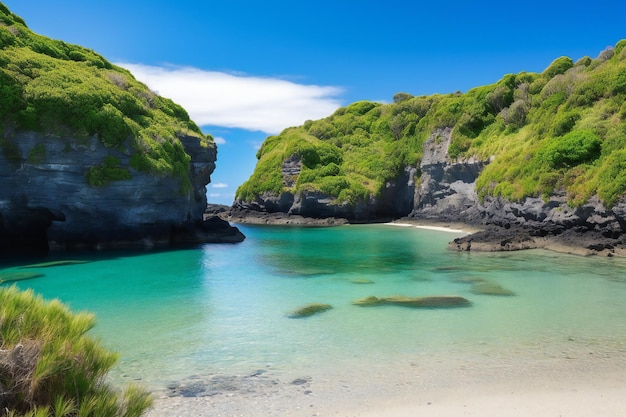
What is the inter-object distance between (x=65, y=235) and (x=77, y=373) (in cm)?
2989

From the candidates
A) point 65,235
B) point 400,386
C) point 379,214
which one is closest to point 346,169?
point 379,214

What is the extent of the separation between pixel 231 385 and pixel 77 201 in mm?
25109

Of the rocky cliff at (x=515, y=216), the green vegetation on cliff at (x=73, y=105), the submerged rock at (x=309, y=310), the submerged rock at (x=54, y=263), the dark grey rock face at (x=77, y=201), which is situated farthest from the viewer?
the rocky cliff at (x=515, y=216)

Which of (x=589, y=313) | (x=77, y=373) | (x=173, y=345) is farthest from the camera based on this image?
(x=589, y=313)

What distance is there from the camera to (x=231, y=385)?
8.76 m

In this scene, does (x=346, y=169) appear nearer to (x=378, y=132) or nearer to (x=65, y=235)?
(x=378, y=132)

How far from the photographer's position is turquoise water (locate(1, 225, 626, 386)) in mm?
10500

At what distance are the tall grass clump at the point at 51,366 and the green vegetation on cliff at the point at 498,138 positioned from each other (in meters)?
30.8

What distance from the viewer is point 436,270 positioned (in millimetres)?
23250

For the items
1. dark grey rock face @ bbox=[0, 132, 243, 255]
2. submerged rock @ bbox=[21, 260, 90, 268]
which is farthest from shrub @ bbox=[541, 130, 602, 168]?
submerged rock @ bbox=[21, 260, 90, 268]

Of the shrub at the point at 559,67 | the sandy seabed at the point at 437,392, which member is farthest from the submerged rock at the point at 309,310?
the shrub at the point at 559,67

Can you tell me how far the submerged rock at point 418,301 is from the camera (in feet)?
50.6

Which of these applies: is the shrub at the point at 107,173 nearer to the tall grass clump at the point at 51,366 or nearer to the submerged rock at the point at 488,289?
the submerged rock at the point at 488,289

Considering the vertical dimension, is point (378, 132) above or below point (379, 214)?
above
